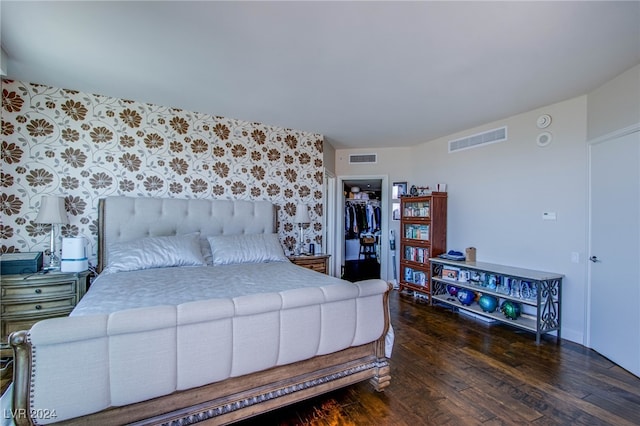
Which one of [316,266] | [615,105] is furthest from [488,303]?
[615,105]

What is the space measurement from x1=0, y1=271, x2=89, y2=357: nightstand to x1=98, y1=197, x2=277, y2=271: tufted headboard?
552 mm

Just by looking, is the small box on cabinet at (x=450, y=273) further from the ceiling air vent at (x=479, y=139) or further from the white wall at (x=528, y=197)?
the ceiling air vent at (x=479, y=139)

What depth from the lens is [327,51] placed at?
2.26 metres

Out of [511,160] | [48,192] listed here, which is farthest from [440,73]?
[48,192]

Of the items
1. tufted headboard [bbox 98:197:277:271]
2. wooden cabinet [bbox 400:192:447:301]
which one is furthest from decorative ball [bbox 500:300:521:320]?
tufted headboard [bbox 98:197:277:271]

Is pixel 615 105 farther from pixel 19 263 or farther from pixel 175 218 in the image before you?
pixel 19 263

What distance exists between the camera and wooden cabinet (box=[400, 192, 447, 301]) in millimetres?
4504

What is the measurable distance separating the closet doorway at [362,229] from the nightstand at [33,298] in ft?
15.0

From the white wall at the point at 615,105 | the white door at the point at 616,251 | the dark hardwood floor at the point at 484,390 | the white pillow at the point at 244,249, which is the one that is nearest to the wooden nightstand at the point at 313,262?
the white pillow at the point at 244,249

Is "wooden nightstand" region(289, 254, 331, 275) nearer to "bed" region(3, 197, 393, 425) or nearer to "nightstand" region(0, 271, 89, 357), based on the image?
"bed" region(3, 197, 393, 425)

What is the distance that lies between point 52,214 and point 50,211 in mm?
34

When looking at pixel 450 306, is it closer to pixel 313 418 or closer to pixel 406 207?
pixel 406 207

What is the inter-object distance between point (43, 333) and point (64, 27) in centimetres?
202

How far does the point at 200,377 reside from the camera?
1.55 meters
